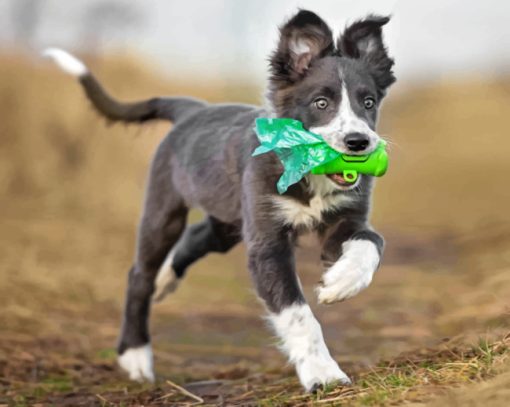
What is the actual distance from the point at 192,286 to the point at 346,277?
6.01m

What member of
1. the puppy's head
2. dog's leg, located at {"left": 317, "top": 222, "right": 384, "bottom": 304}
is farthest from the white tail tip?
dog's leg, located at {"left": 317, "top": 222, "right": 384, "bottom": 304}

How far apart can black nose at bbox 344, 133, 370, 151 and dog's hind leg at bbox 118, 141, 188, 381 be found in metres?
2.08

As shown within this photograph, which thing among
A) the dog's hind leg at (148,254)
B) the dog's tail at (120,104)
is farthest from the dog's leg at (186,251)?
the dog's tail at (120,104)

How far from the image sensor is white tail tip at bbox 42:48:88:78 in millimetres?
7020

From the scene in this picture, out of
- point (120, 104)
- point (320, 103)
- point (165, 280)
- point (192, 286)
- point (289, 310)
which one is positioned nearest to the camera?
point (289, 310)

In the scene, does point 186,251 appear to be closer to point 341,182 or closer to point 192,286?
point 341,182

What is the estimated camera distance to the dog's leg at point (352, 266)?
4551mm

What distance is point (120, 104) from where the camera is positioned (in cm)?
705

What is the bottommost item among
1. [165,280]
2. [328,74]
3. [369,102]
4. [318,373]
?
[318,373]

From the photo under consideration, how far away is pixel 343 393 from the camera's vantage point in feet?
14.2

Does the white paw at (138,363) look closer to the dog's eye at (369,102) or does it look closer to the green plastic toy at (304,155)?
the green plastic toy at (304,155)

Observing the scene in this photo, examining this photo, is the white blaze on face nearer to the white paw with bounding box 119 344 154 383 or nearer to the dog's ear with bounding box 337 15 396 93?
the dog's ear with bounding box 337 15 396 93

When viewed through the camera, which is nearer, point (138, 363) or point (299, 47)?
point (299, 47)

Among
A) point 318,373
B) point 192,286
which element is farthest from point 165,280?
point 192,286
